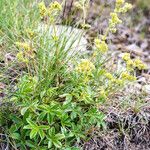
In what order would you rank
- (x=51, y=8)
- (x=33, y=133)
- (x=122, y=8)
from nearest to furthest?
1. (x=33, y=133)
2. (x=51, y=8)
3. (x=122, y=8)


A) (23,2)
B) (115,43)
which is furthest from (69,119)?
(115,43)

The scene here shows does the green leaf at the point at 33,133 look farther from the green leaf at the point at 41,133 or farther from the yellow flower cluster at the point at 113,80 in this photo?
the yellow flower cluster at the point at 113,80

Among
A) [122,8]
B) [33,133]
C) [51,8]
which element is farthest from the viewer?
[122,8]

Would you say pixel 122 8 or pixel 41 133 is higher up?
pixel 122 8

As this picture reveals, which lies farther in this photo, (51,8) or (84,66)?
(51,8)

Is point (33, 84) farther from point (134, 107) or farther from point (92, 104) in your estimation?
point (134, 107)

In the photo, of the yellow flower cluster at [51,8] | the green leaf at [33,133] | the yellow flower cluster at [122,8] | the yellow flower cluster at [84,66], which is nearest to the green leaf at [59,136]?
the green leaf at [33,133]

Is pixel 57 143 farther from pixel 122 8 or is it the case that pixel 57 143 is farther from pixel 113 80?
pixel 122 8

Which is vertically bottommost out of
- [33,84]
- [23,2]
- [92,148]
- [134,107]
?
[92,148]

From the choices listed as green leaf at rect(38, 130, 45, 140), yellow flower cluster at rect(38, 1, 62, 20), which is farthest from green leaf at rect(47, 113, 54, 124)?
yellow flower cluster at rect(38, 1, 62, 20)

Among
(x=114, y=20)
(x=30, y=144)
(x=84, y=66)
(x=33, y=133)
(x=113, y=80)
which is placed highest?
(x=114, y=20)

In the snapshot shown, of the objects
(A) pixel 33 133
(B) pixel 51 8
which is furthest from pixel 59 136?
(B) pixel 51 8
